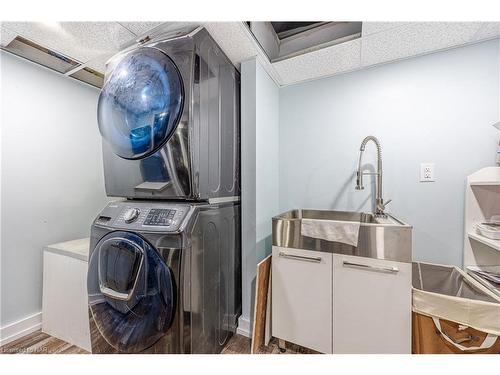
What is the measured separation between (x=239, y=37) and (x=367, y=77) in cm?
102

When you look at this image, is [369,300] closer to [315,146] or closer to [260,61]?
[315,146]

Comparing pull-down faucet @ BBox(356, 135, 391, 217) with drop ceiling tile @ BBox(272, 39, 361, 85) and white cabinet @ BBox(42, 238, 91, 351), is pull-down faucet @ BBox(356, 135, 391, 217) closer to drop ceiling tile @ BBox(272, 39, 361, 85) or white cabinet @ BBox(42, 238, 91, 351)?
drop ceiling tile @ BBox(272, 39, 361, 85)

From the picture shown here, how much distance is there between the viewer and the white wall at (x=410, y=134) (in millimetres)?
1348

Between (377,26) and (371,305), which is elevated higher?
(377,26)

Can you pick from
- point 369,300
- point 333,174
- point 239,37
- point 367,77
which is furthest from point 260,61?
point 369,300

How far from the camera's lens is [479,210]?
1308 mm

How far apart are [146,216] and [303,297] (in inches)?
39.9

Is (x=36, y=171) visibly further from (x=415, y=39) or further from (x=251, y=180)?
(x=415, y=39)

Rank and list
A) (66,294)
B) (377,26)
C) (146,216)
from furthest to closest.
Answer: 1. (66,294)
2. (377,26)
3. (146,216)

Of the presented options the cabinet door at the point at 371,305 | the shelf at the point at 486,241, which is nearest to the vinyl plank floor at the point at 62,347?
the cabinet door at the point at 371,305

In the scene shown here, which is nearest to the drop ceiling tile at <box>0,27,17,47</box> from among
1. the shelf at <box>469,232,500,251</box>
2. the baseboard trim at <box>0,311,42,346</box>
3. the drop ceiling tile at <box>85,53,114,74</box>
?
the drop ceiling tile at <box>85,53,114,74</box>

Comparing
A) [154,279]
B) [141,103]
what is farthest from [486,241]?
[141,103]

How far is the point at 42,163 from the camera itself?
5.37 ft

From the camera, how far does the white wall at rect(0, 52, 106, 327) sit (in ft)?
4.82
